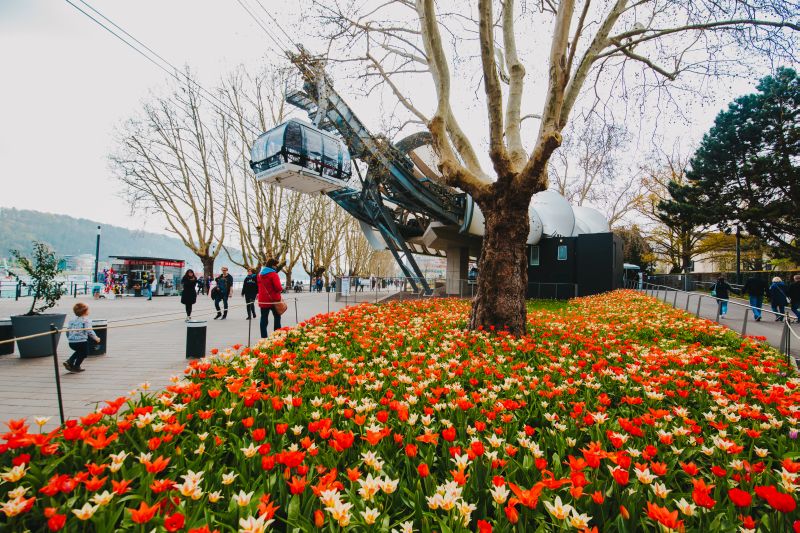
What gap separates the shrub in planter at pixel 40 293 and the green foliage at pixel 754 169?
100 ft

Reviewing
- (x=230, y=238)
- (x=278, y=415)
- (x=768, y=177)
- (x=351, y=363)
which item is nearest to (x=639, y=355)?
(x=351, y=363)

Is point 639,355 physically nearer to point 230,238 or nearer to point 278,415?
point 278,415

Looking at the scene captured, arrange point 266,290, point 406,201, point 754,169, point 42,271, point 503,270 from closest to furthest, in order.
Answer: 1. point 42,271
2. point 503,270
3. point 266,290
4. point 754,169
5. point 406,201

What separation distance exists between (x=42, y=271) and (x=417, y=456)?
8419 mm

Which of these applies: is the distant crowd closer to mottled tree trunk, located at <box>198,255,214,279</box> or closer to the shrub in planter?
the shrub in planter

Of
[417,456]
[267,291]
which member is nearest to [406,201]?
[267,291]

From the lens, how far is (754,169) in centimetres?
2211

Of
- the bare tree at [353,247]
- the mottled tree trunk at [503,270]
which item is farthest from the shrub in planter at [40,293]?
the bare tree at [353,247]

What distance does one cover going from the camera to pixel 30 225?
122062 mm

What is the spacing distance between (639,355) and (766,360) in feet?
5.58

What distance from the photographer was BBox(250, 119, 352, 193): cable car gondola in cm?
1390

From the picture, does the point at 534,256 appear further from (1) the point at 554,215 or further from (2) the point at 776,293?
(2) the point at 776,293

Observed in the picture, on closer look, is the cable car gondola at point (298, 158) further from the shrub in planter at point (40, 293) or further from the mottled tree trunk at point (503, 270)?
the mottled tree trunk at point (503, 270)

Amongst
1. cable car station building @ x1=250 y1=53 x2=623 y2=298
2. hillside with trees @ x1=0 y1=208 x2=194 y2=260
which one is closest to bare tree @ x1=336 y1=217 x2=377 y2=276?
cable car station building @ x1=250 y1=53 x2=623 y2=298
